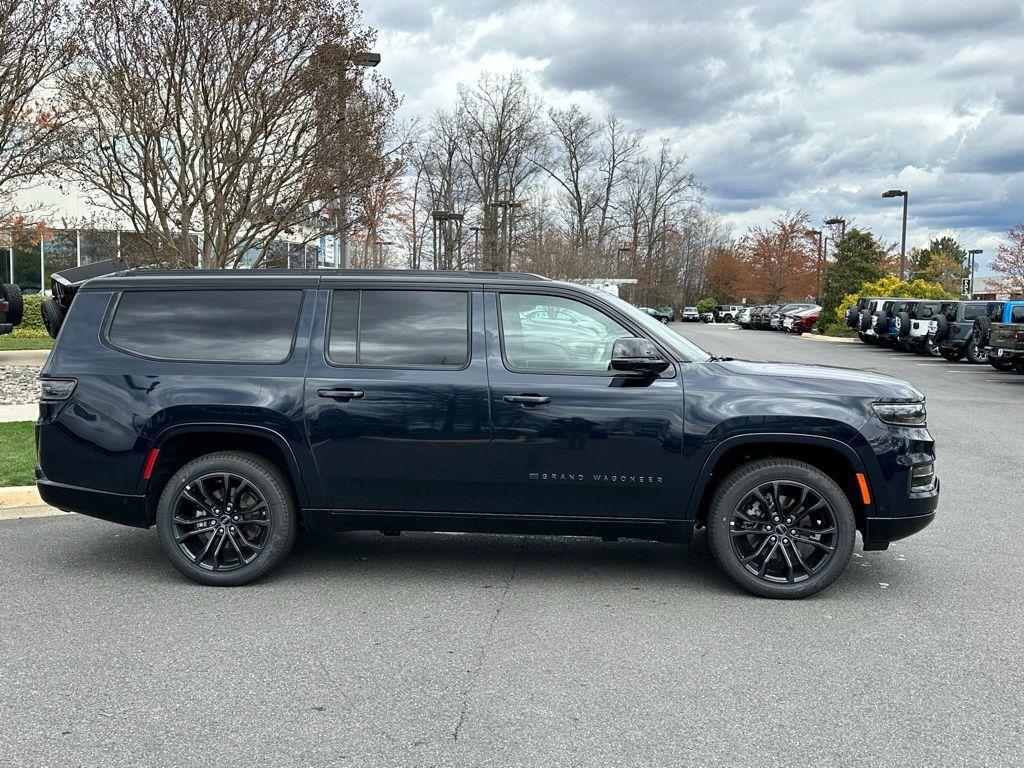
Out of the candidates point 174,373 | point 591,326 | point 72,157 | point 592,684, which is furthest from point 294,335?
point 72,157

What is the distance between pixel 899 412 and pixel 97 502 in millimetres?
4608

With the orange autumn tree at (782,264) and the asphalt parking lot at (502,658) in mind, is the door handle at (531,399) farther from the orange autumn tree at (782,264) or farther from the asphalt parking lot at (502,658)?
the orange autumn tree at (782,264)

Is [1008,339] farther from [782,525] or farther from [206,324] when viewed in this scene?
[206,324]

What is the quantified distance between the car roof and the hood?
1136 mm

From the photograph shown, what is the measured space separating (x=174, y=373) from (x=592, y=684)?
2.98m

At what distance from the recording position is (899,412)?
501 cm

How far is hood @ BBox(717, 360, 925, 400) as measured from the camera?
5.03m

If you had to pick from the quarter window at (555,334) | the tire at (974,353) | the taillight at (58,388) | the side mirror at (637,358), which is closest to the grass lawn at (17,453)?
the taillight at (58,388)

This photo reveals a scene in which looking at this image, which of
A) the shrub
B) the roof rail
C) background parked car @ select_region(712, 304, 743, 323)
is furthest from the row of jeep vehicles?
background parked car @ select_region(712, 304, 743, 323)

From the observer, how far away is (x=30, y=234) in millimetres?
20531

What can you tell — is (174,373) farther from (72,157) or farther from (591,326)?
(72,157)

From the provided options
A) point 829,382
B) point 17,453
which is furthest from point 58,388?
point 829,382

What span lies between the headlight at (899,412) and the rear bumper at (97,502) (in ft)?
13.8

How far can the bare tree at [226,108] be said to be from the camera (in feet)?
44.7
